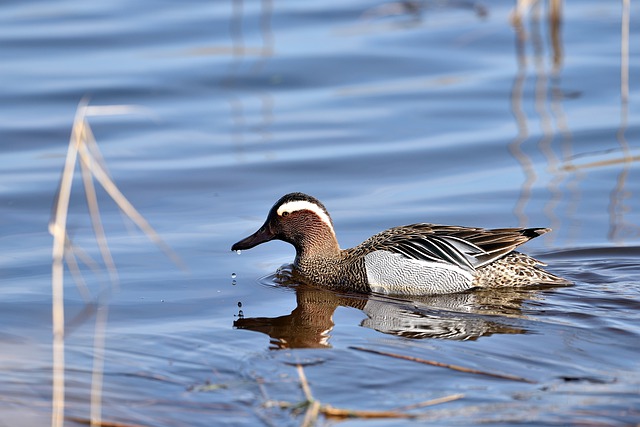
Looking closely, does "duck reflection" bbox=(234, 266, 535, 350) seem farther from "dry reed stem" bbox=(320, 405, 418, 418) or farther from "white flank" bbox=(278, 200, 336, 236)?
"dry reed stem" bbox=(320, 405, 418, 418)

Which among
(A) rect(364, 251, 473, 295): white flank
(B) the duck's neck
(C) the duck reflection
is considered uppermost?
(B) the duck's neck

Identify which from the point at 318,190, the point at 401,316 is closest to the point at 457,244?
the point at 401,316

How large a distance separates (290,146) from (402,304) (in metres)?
4.36

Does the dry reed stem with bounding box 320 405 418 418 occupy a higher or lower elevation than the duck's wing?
lower

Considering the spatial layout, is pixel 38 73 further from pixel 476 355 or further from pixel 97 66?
pixel 476 355

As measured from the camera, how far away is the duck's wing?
8.37 meters

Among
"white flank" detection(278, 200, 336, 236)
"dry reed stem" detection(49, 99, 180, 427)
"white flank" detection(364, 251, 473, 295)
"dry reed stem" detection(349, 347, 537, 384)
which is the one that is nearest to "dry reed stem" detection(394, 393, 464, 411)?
"dry reed stem" detection(349, 347, 537, 384)

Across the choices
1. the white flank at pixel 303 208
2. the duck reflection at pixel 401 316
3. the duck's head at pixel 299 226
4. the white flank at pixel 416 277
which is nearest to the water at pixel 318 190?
the duck reflection at pixel 401 316

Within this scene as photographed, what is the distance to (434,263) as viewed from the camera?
840 cm

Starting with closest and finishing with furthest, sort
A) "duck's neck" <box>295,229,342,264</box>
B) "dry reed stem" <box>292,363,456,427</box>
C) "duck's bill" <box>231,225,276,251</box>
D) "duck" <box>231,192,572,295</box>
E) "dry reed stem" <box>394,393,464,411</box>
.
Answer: "dry reed stem" <box>292,363,456,427</box>, "dry reed stem" <box>394,393,464,411</box>, "duck" <box>231,192,572,295</box>, "duck's bill" <box>231,225,276,251</box>, "duck's neck" <box>295,229,342,264</box>

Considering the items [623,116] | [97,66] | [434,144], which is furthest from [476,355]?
[97,66]

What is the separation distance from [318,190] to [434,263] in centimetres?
261

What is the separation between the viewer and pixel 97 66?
15.0 metres

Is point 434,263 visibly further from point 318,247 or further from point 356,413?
point 356,413
